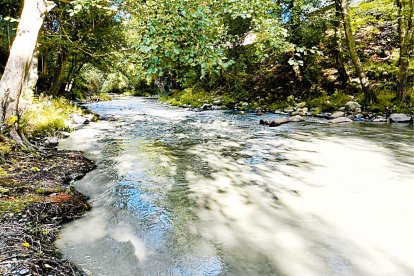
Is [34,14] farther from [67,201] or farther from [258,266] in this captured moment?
[258,266]

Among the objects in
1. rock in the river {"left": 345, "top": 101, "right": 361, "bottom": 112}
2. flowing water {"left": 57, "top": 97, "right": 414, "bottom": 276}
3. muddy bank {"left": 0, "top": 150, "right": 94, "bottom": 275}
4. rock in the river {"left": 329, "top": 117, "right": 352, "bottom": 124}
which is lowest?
flowing water {"left": 57, "top": 97, "right": 414, "bottom": 276}

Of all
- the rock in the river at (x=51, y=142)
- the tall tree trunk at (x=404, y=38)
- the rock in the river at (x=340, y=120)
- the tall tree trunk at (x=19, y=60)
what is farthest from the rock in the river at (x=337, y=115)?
the tall tree trunk at (x=19, y=60)

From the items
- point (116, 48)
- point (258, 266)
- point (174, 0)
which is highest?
point (116, 48)

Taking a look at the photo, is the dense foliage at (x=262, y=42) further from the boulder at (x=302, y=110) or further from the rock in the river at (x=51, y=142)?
the rock in the river at (x=51, y=142)

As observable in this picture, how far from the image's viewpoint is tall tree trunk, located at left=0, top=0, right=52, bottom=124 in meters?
5.83

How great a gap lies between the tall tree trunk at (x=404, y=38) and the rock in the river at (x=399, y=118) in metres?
1.21

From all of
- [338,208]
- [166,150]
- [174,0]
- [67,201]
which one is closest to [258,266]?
[338,208]

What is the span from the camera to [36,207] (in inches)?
144

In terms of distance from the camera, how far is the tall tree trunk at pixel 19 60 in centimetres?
583

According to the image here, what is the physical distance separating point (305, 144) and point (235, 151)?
1.98 metres

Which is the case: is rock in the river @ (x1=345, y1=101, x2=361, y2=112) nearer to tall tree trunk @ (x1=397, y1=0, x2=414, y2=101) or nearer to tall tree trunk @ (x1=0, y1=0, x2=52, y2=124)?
tall tree trunk @ (x1=397, y1=0, x2=414, y2=101)

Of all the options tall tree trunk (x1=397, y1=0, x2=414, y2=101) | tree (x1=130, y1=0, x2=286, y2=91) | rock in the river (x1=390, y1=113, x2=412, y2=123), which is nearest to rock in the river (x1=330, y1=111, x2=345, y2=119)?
rock in the river (x1=390, y1=113, x2=412, y2=123)

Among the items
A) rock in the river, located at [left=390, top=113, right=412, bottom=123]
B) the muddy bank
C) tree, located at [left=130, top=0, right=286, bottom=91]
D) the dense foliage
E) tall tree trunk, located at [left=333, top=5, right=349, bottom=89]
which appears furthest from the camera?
tall tree trunk, located at [left=333, top=5, right=349, bottom=89]

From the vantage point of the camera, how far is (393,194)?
4.45 metres
